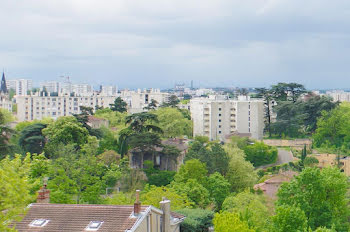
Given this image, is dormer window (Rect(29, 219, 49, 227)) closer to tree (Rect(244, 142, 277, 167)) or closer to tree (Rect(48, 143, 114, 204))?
tree (Rect(48, 143, 114, 204))

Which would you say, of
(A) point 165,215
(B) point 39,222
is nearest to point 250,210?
→ (A) point 165,215

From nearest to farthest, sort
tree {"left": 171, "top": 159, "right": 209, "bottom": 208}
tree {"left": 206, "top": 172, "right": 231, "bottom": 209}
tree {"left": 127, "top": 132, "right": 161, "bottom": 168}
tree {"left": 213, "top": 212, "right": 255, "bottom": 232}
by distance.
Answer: tree {"left": 213, "top": 212, "right": 255, "bottom": 232} → tree {"left": 171, "top": 159, "right": 209, "bottom": 208} → tree {"left": 206, "top": 172, "right": 231, "bottom": 209} → tree {"left": 127, "top": 132, "right": 161, "bottom": 168}

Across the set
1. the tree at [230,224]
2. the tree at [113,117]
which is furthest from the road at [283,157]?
the tree at [230,224]

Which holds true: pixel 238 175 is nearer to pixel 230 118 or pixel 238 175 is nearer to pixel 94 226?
pixel 94 226

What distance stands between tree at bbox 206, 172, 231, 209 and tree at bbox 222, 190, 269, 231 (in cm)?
334

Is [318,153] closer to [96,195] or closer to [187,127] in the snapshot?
[187,127]

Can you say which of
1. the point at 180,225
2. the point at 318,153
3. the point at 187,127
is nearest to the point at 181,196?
the point at 180,225

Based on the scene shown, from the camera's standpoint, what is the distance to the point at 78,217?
19328mm

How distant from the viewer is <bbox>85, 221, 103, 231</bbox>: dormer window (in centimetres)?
1853

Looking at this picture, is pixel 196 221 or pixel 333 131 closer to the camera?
pixel 196 221

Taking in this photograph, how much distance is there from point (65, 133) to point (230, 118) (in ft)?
140

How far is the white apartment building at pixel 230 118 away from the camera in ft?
284

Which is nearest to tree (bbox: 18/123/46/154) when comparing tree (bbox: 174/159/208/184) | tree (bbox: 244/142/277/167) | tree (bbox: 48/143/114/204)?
tree (bbox: 48/143/114/204)

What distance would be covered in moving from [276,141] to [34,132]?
38.0 metres
